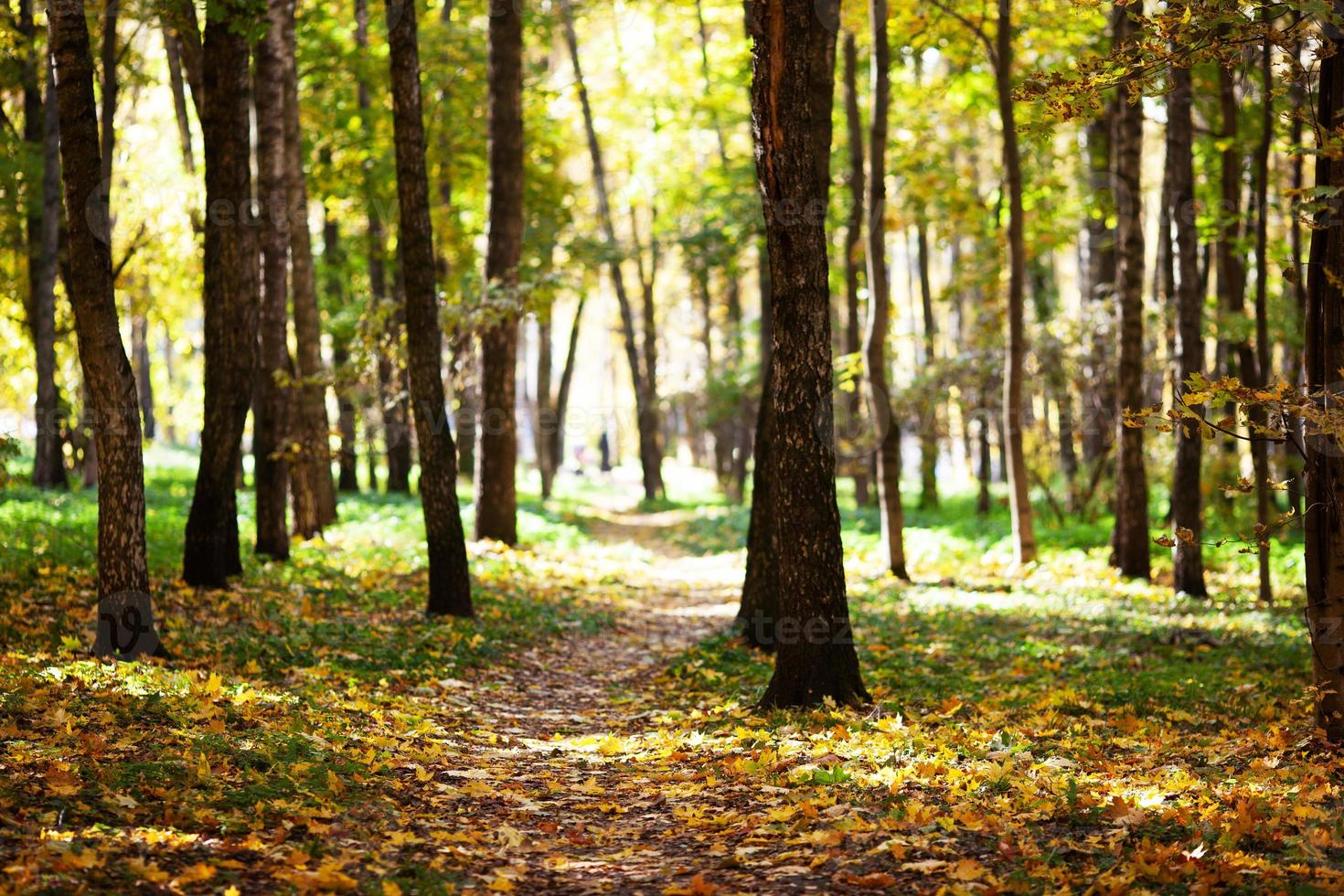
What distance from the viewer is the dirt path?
4770mm

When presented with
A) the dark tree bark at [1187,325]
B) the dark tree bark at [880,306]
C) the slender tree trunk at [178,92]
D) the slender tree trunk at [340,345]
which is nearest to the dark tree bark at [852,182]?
the dark tree bark at [880,306]

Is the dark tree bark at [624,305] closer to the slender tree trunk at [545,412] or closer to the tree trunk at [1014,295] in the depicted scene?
the slender tree trunk at [545,412]

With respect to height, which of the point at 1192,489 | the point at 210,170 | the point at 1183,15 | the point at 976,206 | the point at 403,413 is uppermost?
the point at 976,206

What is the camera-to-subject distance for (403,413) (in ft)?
71.7

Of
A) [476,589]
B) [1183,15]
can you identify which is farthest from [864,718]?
[476,589]

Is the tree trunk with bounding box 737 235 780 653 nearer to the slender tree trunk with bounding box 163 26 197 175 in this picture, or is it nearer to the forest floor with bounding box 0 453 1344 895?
the forest floor with bounding box 0 453 1344 895

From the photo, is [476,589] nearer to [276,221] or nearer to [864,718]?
[276,221]

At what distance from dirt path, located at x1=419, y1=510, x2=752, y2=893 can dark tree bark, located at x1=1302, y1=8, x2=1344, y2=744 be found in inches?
131

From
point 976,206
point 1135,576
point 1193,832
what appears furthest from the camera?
point 976,206

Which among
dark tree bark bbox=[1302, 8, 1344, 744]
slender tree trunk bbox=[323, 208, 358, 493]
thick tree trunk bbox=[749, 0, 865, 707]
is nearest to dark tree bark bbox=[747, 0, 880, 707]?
thick tree trunk bbox=[749, 0, 865, 707]

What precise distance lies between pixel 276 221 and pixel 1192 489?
10.9 metres

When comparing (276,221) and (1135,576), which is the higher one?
(276,221)

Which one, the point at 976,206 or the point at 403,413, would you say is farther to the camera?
the point at 403,413

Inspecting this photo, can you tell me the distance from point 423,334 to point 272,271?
341 centimetres
